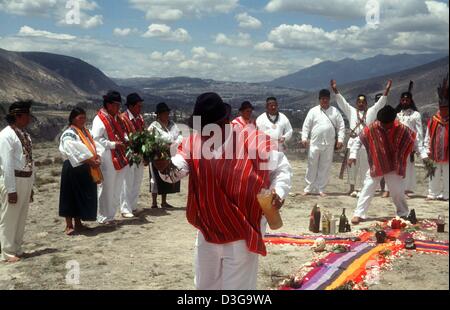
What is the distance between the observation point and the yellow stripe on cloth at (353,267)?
489cm

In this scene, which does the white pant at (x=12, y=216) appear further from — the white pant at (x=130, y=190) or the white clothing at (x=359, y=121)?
the white clothing at (x=359, y=121)

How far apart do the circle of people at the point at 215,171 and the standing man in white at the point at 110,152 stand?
0.02 m

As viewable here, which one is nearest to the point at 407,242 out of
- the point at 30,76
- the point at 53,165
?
the point at 53,165

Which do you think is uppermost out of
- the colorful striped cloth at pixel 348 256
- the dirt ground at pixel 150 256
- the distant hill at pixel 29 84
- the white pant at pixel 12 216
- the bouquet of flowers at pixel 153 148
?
the distant hill at pixel 29 84

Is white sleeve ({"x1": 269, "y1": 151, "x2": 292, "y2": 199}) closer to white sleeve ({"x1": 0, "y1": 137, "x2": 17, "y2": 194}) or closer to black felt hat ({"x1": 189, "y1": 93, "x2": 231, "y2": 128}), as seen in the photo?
black felt hat ({"x1": 189, "y1": 93, "x2": 231, "y2": 128})

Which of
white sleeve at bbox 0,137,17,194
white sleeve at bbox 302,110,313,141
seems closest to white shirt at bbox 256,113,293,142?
white sleeve at bbox 302,110,313,141

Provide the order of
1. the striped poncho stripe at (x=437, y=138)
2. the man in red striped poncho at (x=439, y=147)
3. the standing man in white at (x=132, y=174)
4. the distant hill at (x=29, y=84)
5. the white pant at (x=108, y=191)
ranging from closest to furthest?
the white pant at (x=108, y=191)
the standing man in white at (x=132, y=174)
the man in red striped poncho at (x=439, y=147)
the striped poncho stripe at (x=437, y=138)
the distant hill at (x=29, y=84)

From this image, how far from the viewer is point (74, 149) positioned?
6793 millimetres

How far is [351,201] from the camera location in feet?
30.8

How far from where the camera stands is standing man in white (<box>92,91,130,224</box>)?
748 cm

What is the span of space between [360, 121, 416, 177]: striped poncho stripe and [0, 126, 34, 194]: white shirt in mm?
4915

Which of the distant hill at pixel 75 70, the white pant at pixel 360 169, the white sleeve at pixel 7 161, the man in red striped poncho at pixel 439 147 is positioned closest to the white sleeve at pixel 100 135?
the white sleeve at pixel 7 161

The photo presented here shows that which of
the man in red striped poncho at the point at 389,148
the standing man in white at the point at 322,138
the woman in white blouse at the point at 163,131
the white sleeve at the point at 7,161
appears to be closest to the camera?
the white sleeve at the point at 7,161

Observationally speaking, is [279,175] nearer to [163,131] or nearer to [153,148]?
[153,148]
